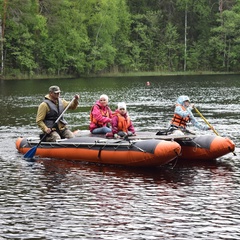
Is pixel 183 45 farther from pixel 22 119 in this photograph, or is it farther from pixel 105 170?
pixel 105 170

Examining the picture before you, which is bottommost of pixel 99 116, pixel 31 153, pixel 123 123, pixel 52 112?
pixel 31 153

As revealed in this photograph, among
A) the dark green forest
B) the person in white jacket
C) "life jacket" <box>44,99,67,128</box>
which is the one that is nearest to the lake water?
"life jacket" <box>44,99,67,128</box>

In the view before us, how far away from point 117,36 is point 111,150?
246ft

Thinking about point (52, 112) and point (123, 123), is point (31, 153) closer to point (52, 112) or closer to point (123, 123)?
point (52, 112)

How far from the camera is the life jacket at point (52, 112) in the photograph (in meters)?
19.6

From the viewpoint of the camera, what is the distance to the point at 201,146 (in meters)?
18.5

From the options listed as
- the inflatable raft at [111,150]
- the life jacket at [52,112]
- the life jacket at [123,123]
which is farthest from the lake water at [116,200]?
the life jacket at [123,123]

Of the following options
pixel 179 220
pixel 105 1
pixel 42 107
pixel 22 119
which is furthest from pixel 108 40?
pixel 179 220

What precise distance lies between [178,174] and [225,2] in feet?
272

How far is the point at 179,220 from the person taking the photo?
1254cm

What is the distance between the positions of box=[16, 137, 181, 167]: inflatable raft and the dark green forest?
173ft

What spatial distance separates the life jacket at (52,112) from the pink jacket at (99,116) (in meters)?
1.12

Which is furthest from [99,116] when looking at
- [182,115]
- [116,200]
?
[116,200]

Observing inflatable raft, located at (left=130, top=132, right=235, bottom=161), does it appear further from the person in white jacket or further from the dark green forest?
the dark green forest
